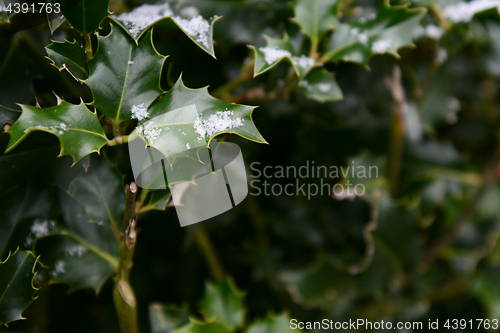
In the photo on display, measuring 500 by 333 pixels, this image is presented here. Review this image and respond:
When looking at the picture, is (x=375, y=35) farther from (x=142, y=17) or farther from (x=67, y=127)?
(x=67, y=127)

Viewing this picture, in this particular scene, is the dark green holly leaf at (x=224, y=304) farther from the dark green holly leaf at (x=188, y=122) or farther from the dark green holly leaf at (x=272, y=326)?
the dark green holly leaf at (x=188, y=122)

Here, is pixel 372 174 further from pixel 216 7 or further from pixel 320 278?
pixel 216 7

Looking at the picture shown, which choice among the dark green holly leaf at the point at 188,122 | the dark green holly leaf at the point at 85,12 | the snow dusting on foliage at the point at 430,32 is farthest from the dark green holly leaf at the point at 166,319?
the snow dusting on foliage at the point at 430,32

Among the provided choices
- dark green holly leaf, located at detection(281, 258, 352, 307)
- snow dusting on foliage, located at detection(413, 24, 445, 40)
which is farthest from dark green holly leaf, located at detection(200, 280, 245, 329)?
snow dusting on foliage, located at detection(413, 24, 445, 40)

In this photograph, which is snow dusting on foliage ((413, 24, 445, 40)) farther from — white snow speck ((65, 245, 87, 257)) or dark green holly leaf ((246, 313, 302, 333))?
white snow speck ((65, 245, 87, 257))

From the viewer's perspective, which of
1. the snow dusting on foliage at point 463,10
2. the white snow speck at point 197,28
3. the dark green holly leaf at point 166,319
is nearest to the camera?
the white snow speck at point 197,28

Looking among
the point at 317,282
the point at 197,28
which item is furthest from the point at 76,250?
the point at 317,282

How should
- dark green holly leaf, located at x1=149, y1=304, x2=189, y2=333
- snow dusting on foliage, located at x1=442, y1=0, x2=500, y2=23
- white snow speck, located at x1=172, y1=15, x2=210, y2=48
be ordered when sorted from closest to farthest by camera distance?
1. white snow speck, located at x1=172, y1=15, x2=210, y2=48
2. dark green holly leaf, located at x1=149, y1=304, x2=189, y2=333
3. snow dusting on foliage, located at x1=442, y1=0, x2=500, y2=23

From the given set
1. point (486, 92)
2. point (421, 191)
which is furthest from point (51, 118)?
point (486, 92)

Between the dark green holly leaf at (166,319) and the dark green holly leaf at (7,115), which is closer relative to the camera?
the dark green holly leaf at (7,115)
